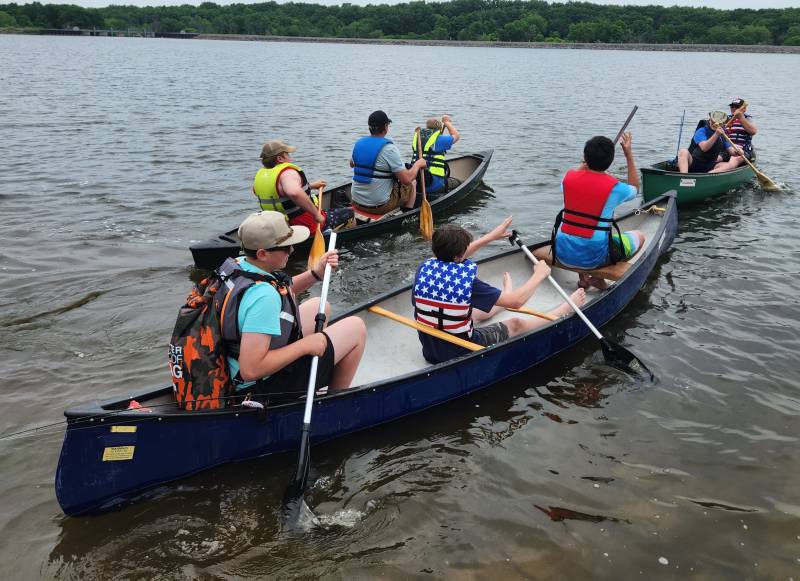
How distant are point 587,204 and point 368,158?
396 cm

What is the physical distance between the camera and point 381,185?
10.3 meters

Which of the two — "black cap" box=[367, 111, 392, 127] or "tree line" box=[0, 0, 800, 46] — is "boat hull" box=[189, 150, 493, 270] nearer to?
"black cap" box=[367, 111, 392, 127]

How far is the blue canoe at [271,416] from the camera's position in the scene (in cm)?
418

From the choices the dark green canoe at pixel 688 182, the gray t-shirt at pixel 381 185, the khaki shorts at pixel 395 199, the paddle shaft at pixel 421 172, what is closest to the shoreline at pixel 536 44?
the dark green canoe at pixel 688 182

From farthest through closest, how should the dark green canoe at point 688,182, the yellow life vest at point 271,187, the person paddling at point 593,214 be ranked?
the dark green canoe at point 688,182 < the yellow life vest at point 271,187 < the person paddling at point 593,214

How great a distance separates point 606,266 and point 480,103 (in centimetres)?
2429

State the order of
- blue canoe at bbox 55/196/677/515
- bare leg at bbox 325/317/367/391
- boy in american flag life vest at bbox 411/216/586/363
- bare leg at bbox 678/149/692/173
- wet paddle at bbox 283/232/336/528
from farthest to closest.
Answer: bare leg at bbox 678/149/692/173, boy in american flag life vest at bbox 411/216/586/363, bare leg at bbox 325/317/367/391, wet paddle at bbox 283/232/336/528, blue canoe at bbox 55/196/677/515

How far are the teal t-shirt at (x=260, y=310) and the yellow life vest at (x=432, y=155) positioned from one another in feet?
25.3

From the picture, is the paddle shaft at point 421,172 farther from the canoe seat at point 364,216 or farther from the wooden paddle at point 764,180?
the wooden paddle at point 764,180

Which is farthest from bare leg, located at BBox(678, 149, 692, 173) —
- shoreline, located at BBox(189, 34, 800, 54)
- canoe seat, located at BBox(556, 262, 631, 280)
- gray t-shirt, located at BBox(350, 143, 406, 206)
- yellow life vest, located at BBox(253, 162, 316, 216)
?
shoreline, located at BBox(189, 34, 800, 54)

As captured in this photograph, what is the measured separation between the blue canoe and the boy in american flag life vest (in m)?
0.24

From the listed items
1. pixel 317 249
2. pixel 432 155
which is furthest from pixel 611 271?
pixel 432 155

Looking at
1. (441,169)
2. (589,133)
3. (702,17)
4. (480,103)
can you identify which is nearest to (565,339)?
(441,169)

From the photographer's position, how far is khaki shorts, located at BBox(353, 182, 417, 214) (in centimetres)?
1062
